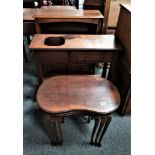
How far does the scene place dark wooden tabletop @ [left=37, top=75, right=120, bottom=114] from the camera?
1.06 m

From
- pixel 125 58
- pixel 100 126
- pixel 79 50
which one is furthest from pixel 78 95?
pixel 125 58

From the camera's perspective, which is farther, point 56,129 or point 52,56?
point 52,56

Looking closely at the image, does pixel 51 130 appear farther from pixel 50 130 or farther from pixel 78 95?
pixel 78 95

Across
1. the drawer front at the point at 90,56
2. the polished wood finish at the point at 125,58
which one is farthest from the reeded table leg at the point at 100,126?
the drawer front at the point at 90,56

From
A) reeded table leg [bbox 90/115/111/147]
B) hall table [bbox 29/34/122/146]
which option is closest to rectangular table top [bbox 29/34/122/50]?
hall table [bbox 29/34/122/146]

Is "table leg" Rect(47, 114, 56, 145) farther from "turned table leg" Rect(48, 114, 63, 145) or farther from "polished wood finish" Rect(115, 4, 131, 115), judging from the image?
"polished wood finish" Rect(115, 4, 131, 115)

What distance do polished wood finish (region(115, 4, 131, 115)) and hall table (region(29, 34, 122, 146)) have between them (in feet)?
0.25

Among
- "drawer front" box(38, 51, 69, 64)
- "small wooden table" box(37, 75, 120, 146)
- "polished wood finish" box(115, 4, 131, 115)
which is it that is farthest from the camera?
"drawer front" box(38, 51, 69, 64)

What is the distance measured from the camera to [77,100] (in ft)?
3.64

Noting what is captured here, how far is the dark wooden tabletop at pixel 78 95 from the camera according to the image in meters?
1.06

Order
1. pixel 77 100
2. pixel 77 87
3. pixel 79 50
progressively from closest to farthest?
pixel 77 100 → pixel 77 87 → pixel 79 50

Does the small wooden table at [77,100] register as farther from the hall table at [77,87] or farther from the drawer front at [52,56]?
the drawer front at [52,56]

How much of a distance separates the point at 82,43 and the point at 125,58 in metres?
0.43
